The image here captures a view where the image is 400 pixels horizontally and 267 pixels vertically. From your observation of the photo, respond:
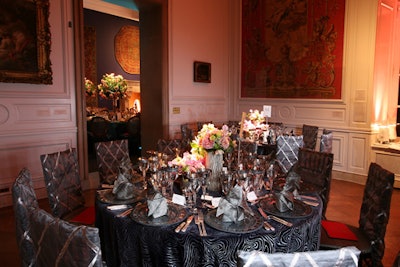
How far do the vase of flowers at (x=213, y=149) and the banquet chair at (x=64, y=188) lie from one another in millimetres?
973

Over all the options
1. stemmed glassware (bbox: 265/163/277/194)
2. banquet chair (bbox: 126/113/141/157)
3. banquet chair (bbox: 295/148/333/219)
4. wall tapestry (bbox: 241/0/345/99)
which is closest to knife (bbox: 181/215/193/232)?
stemmed glassware (bbox: 265/163/277/194)

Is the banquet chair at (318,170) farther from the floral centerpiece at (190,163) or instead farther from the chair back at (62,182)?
the chair back at (62,182)

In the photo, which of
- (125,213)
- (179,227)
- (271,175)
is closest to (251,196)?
(271,175)

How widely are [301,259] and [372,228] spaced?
1.49 m

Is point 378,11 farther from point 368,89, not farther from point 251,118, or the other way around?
point 251,118

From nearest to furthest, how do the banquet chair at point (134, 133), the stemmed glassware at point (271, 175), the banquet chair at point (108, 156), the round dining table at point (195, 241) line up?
the round dining table at point (195, 241) < the stemmed glassware at point (271, 175) < the banquet chair at point (108, 156) < the banquet chair at point (134, 133)

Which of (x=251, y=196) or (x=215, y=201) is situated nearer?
(x=215, y=201)

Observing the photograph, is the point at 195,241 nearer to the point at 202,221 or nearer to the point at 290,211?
the point at 202,221

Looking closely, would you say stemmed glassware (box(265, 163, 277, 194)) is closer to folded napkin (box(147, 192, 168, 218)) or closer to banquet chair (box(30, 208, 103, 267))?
folded napkin (box(147, 192, 168, 218))

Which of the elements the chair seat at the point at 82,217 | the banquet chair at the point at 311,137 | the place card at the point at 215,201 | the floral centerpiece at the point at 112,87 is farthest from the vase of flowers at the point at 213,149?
the floral centerpiece at the point at 112,87

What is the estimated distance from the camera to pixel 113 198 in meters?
2.15

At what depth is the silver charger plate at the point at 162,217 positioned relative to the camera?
174 centimetres

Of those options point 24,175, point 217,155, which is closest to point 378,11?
point 217,155

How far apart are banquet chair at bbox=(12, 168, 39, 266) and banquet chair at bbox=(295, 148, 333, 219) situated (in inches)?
76.3
